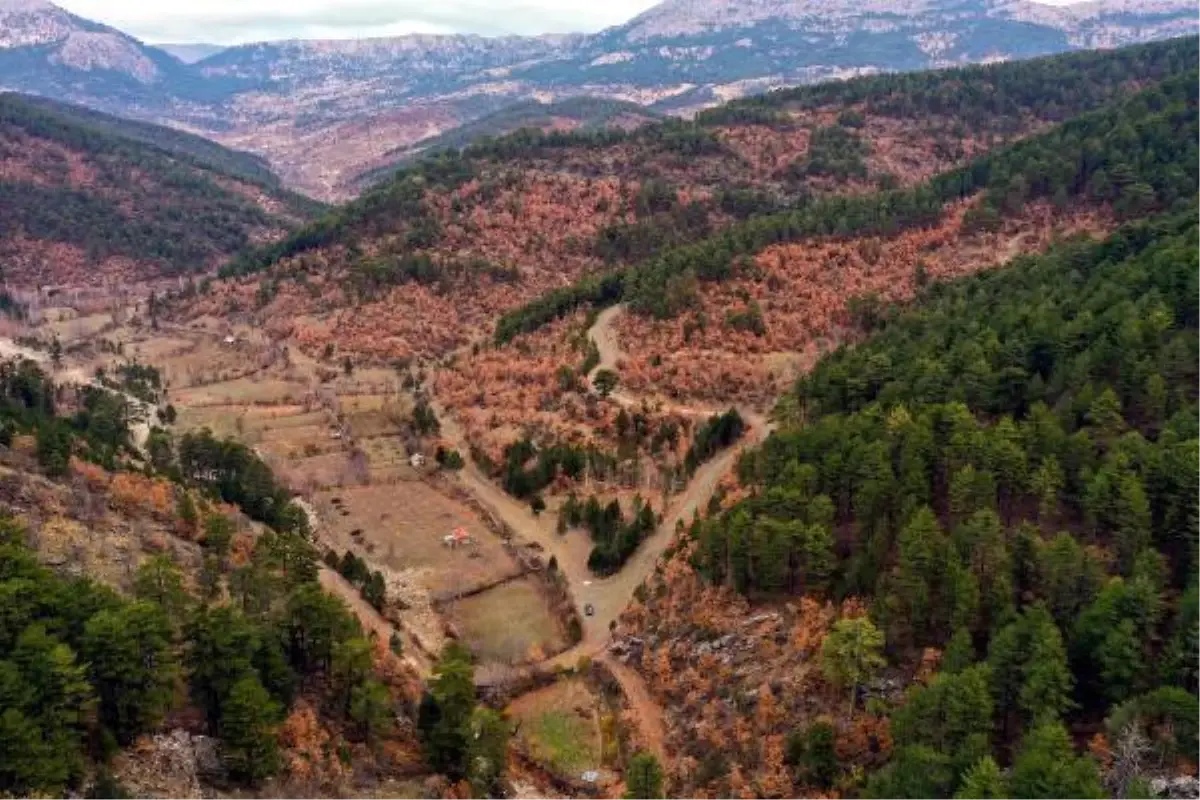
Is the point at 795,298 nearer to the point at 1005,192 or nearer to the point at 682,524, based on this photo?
the point at 1005,192

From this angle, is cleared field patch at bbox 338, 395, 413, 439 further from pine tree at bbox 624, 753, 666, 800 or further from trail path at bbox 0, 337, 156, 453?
pine tree at bbox 624, 753, 666, 800

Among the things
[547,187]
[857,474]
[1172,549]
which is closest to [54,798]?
[857,474]

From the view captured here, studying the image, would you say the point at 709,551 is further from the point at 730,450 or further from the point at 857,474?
the point at 730,450

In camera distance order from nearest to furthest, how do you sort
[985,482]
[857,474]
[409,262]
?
[985,482] → [857,474] → [409,262]

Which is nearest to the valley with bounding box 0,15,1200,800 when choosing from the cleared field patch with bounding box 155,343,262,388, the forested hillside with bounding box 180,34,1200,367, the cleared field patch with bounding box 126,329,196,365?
the cleared field patch with bounding box 155,343,262,388

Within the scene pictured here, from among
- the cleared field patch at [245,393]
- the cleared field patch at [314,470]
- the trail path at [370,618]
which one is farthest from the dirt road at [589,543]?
the cleared field patch at [245,393]

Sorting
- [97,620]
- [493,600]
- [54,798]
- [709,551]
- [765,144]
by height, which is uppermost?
[765,144]
